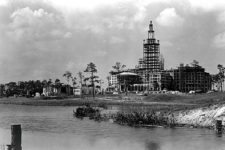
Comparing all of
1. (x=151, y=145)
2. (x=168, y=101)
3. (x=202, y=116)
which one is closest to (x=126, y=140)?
(x=151, y=145)

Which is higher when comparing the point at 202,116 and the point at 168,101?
the point at 168,101

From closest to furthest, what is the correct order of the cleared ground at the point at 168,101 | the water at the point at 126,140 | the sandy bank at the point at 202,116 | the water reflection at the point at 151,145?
the water reflection at the point at 151,145
the water at the point at 126,140
the sandy bank at the point at 202,116
the cleared ground at the point at 168,101

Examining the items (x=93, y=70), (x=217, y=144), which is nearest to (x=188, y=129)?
(x=217, y=144)

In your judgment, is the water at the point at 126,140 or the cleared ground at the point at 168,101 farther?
the cleared ground at the point at 168,101

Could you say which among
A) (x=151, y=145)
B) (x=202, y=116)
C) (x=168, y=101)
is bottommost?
(x=151, y=145)

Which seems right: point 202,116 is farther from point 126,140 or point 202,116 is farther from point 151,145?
point 151,145

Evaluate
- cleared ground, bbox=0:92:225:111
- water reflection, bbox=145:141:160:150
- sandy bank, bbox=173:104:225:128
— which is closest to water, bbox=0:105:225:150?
water reflection, bbox=145:141:160:150

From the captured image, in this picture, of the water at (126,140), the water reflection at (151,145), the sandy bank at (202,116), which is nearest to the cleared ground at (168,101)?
the sandy bank at (202,116)

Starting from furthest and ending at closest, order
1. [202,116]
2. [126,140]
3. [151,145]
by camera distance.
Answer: [202,116], [126,140], [151,145]

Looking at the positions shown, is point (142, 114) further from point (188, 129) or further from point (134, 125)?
point (188, 129)

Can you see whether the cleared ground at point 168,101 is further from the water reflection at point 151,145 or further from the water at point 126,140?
the water reflection at point 151,145

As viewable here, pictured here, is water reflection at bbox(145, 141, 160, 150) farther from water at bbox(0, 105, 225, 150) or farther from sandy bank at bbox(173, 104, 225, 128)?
sandy bank at bbox(173, 104, 225, 128)
